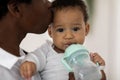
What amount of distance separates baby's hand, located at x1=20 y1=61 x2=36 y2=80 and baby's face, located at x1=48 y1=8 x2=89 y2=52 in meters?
0.16

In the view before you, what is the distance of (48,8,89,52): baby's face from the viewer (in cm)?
118

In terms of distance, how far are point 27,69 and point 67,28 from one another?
23 centimetres

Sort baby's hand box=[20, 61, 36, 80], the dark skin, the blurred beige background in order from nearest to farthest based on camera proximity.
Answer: baby's hand box=[20, 61, 36, 80] → the dark skin → the blurred beige background

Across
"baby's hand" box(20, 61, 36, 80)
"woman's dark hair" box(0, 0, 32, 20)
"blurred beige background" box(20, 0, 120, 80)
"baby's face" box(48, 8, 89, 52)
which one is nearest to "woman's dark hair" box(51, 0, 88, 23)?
"baby's face" box(48, 8, 89, 52)

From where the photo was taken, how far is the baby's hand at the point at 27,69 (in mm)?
1038

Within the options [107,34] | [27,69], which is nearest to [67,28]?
[27,69]

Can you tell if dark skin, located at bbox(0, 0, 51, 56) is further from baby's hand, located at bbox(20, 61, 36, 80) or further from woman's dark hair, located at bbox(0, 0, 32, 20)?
baby's hand, located at bbox(20, 61, 36, 80)

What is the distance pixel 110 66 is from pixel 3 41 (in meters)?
2.51

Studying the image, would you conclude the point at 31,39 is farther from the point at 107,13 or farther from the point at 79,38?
the point at 79,38

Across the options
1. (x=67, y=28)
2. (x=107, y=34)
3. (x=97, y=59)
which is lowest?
(x=107, y=34)

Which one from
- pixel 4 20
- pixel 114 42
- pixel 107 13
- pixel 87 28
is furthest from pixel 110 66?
pixel 4 20

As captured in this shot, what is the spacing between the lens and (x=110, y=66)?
139 inches

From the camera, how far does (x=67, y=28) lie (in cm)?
119

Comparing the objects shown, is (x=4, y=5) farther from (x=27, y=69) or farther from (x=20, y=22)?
(x=27, y=69)
